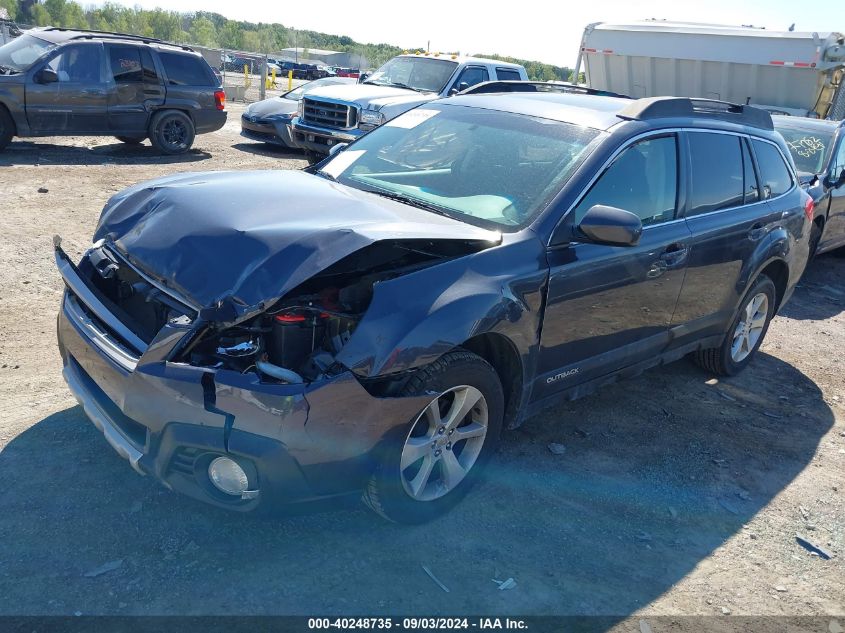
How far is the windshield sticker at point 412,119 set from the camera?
15.9ft

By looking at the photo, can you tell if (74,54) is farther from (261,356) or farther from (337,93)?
(261,356)

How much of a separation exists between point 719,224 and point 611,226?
1563 mm

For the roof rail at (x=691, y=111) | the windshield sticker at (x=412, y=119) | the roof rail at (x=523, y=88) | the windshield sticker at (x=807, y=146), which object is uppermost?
the roof rail at (x=523, y=88)

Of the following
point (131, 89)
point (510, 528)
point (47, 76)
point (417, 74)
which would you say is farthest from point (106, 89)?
point (510, 528)

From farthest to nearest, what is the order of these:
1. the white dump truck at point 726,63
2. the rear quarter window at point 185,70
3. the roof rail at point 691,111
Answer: the rear quarter window at point 185,70, the white dump truck at point 726,63, the roof rail at point 691,111

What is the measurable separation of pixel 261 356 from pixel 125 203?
140cm

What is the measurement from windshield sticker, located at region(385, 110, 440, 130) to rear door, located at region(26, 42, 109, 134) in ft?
27.6

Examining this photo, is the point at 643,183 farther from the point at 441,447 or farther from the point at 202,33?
the point at 202,33

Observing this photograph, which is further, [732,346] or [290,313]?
[732,346]

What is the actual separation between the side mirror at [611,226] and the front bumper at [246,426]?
1251mm

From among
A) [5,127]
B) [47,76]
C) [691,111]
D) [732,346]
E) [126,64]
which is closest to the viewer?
[691,111]

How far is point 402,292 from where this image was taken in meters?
3.15

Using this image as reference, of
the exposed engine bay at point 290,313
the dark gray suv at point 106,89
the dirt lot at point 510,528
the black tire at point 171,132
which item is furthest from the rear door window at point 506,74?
the exposed engine bay at point 290,313

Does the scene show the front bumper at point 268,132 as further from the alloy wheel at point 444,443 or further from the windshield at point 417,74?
the alloy wheel at point 444,443
